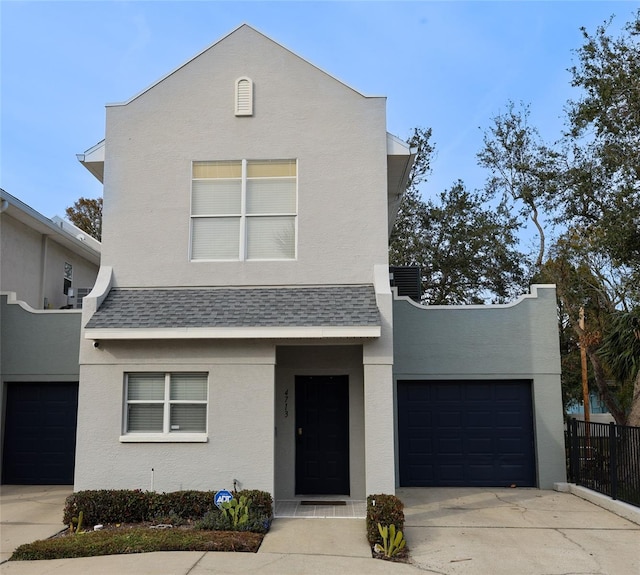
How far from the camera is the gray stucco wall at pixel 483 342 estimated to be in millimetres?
13750

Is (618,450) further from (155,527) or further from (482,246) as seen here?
(482,246)

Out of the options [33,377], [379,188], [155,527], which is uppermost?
[379,188]

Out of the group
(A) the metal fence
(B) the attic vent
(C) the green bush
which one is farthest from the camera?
(B) the attic vent

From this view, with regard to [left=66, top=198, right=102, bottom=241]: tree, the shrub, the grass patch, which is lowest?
Result: the grass patch

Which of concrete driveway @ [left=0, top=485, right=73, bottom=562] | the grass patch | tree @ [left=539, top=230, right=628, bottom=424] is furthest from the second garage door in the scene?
tree @ [left=539, top=230, right=628, bottom=424]

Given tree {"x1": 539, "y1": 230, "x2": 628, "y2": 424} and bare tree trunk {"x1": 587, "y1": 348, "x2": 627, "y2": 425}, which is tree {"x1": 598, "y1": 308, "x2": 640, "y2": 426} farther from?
tree {"x1": 539, "y1": 230, "x2": 628, "y2": 424}

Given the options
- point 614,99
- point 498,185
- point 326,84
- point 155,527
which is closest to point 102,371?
point 155,527

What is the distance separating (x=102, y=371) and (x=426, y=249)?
1962 centimetres

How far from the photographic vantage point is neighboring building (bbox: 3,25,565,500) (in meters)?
10.5

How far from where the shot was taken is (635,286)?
1612 cm

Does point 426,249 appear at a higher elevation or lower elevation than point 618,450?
higher

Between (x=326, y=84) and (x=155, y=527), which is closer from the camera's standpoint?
(x=155, y=527)

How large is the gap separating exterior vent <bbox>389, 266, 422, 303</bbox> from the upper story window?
5028 millimetres

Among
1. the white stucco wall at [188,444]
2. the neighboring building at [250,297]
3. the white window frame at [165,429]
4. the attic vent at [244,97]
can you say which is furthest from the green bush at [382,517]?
the attic vent at [244,97]
